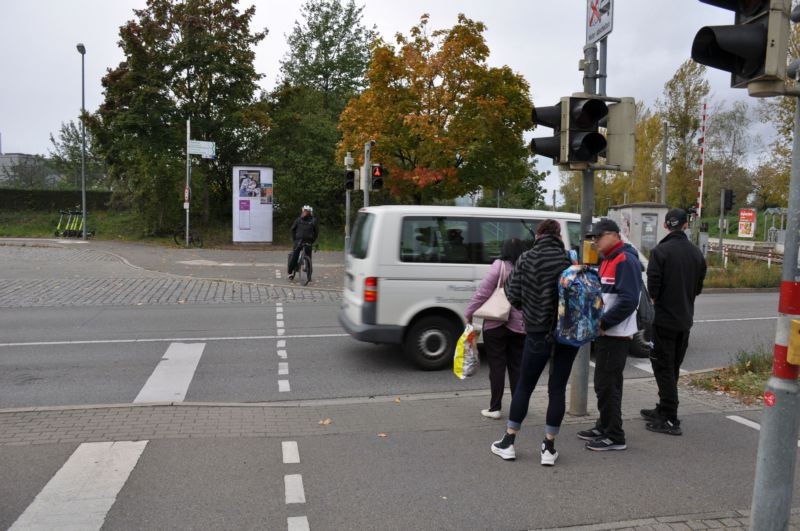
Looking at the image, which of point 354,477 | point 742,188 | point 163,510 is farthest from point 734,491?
point 742,188

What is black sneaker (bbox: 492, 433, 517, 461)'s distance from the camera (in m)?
4.76

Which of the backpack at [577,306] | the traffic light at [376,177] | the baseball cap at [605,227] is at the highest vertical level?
the traffic light at [376,177]

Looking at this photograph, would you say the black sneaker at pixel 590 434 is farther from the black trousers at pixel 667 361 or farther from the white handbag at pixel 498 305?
the white handbag at pixel 498 305

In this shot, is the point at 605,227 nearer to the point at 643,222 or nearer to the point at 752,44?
the point at 752,44

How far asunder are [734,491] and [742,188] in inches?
2460

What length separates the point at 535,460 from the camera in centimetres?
479

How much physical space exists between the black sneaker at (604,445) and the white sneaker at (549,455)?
17.9 inches

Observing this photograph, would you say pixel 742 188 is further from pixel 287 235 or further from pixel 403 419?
pixel 403 419

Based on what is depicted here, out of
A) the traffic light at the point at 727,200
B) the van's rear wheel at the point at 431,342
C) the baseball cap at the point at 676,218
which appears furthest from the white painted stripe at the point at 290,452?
the traffic light at the point at 727,200

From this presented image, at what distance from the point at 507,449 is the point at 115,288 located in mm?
12541

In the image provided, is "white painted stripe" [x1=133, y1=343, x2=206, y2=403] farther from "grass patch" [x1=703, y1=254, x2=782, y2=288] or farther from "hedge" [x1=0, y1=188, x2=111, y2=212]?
"hedge" [x1=0, y1=188, x2=111, y2=212]

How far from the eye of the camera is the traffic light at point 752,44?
2.99 meters

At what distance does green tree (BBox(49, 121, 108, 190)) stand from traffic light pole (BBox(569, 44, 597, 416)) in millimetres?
54095

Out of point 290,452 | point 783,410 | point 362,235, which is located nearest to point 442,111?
point 362,235
